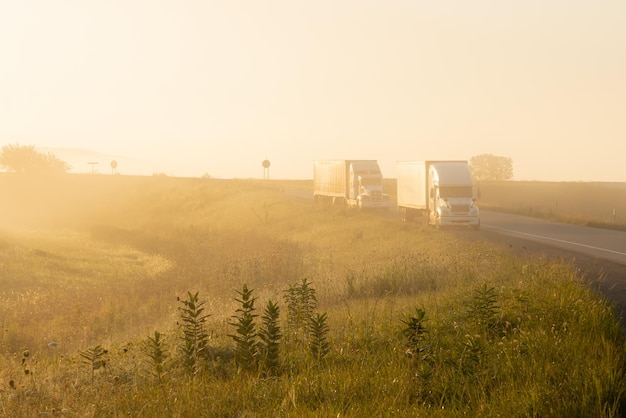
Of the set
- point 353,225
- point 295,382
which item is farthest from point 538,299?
point 353,225

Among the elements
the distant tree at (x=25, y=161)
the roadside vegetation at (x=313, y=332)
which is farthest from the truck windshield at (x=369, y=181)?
the distant tree at (x=25, y=161)

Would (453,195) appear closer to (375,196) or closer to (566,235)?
(566,235)

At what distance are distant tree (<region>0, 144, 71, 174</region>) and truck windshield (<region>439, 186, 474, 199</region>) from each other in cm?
8067

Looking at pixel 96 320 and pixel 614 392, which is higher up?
pixel 614 392

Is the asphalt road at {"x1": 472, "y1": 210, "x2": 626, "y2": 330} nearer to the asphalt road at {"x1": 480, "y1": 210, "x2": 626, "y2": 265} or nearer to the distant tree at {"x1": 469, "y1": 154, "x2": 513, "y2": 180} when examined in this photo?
the asphalt road at {"x1": 480, "y1": 210, "x2": 626, "y2": 265}

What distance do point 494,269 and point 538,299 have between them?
6179 mm

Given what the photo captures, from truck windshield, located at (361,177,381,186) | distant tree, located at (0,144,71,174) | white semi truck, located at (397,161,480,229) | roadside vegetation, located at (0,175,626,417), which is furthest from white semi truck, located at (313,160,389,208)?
distant tree, located at (0,144,71,174)

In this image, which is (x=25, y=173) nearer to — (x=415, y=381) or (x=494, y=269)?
(x=494, y=269)

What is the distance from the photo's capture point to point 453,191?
3400 centimetres

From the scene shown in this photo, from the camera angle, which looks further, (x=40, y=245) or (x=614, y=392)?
(x=40, y=245)

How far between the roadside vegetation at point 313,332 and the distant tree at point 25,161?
A: 68.0m

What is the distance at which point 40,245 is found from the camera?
140 feet

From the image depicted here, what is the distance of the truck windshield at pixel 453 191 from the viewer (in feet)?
111

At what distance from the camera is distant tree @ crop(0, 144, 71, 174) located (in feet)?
338
